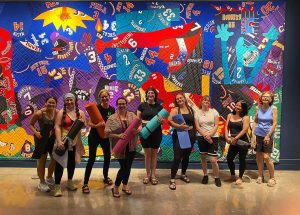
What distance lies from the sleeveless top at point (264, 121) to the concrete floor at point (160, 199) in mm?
808

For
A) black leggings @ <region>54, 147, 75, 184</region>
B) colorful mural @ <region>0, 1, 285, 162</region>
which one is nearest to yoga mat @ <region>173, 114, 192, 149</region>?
colorful mural @ <region>0, 1, 285, 162</region>

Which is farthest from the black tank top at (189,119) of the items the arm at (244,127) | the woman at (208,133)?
the arm at (244,127)

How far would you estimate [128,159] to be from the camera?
473 cm

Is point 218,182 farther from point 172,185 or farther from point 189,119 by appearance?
point 189,119

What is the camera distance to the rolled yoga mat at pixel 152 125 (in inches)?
193

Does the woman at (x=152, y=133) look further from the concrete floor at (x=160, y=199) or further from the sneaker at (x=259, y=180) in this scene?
the sneaker at (x=259, y=180)

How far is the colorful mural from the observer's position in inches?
238

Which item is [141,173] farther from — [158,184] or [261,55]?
[261,55]

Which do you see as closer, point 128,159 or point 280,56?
point 128,159

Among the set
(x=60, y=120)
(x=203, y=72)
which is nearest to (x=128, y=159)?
(x=60, y=120)

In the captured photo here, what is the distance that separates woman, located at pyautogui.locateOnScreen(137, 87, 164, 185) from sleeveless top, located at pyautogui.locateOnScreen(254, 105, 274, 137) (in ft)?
5.03

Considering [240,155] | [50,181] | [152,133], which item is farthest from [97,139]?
[240,155]

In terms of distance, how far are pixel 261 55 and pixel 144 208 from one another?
3317 millimetres

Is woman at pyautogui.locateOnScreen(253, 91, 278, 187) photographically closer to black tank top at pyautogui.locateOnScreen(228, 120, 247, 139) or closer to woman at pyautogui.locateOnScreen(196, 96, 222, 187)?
black tank top at pyautogui.locateOnScreen(228, 120, 247, 139)
